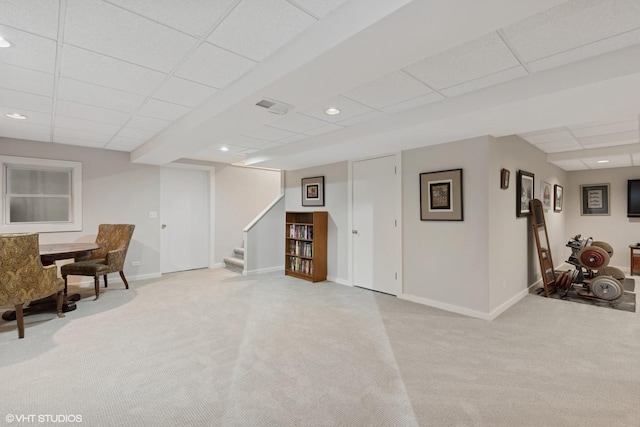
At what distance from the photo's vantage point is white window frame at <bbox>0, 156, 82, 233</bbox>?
4.38m

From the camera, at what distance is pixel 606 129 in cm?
385

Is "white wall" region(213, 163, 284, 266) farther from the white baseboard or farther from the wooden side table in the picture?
the wooden side table

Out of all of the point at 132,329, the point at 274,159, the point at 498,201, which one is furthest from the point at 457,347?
the point at 274,159

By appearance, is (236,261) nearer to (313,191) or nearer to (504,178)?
(313,191)

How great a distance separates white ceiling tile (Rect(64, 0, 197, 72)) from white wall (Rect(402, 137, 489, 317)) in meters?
3.03

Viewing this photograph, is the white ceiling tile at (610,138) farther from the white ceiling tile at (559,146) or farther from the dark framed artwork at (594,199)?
the dark framed artwork at (594,199)

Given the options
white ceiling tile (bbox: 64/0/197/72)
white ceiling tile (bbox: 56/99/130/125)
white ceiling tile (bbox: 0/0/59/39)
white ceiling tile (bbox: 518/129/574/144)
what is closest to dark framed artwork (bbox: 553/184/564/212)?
white ceiling tile (bbox: 518/129/574/144)

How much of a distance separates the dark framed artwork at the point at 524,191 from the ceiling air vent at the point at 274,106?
3312mm

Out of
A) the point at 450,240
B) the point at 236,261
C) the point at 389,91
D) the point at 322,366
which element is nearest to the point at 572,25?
the point at 389,91

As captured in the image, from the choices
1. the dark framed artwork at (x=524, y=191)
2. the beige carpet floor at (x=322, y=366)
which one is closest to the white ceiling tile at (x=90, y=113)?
the beige carpet floor at (x=322, y=366)

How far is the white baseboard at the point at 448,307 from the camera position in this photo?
136 inches

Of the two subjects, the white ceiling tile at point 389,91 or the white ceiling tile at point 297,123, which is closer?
the white ceiling tile at point 389,91

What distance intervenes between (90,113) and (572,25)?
419cm

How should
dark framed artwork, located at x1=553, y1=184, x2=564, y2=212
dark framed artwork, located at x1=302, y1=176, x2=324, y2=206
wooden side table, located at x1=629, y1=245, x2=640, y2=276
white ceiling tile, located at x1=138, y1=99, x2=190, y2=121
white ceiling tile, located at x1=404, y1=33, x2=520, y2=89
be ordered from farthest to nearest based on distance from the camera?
1. dark framed artwork, located at x1=553, y1=184, x2=564, y2=212
2. wooden side table, located at x1=629, y1=245, x2=640, y2=276
3. dark framed artwork, located at x1=302, y1=176, x2=324, y2=206
4. white ceiling tile, located at x1=138, y1=99, x2=190, y2=121
5. white ceiling tile, located at x1=404, y1=33, x2=520, y2=89
